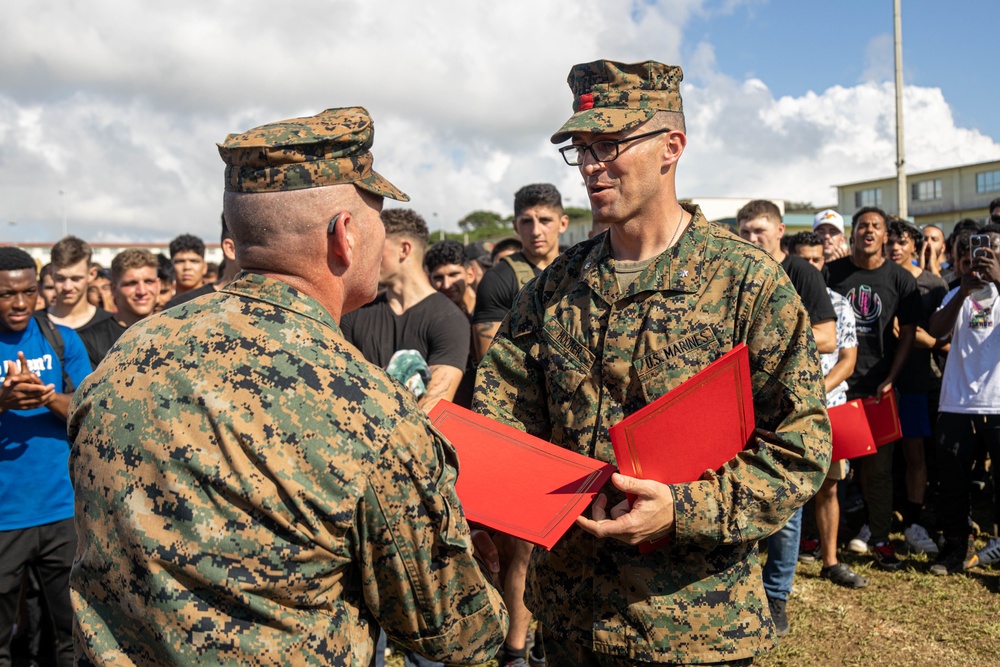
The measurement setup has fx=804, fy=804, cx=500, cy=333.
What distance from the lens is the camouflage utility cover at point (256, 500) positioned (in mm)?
1538

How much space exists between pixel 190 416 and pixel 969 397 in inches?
236

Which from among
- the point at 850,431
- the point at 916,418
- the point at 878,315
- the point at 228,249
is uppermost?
the point at 228,249

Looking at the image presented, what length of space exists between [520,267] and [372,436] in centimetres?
420

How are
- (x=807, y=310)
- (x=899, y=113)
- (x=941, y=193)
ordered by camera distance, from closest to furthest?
1. (x=807, y=310)
2. (x=899, y=113)
3. (x=941, y=193)

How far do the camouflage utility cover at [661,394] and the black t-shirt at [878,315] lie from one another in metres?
A: 4.52

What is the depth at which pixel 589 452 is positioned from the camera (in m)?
2.51

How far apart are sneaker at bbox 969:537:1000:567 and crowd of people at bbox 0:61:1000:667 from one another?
3.55 m

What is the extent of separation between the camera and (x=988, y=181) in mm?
53312

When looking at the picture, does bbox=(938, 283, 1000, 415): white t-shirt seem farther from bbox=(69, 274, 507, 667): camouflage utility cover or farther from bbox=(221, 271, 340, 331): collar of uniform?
bbox=(221, 271, 340, 331): collar of uniform

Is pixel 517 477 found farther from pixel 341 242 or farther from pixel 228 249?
pixel 228 249

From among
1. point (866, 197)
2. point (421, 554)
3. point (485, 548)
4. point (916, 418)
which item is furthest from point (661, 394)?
point (866, 197)

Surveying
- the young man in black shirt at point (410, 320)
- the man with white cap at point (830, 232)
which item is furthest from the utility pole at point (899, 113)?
the young man in black shirt at point (410, 320)

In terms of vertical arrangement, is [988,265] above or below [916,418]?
above

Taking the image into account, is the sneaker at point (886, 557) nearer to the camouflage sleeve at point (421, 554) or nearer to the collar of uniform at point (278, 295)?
the camouflage sleeve at point (421, 554)
